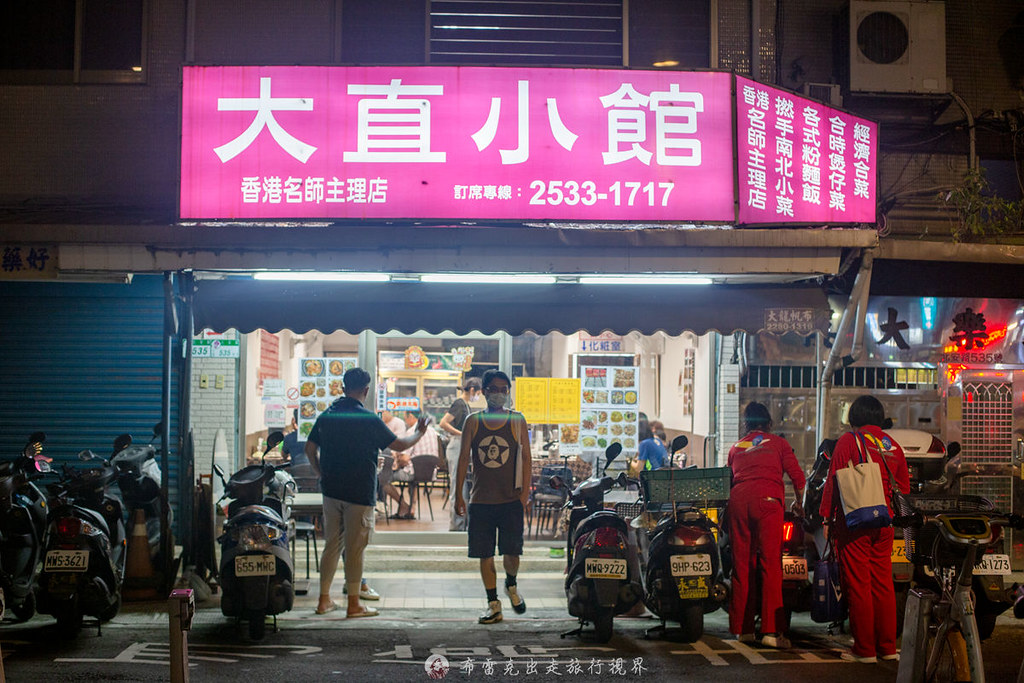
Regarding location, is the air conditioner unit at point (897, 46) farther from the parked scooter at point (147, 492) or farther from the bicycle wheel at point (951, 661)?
the parked scooter at point (147, 492)

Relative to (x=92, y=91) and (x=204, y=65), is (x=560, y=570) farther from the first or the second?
(x=92, y=91)

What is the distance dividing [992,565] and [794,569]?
5.05 ft

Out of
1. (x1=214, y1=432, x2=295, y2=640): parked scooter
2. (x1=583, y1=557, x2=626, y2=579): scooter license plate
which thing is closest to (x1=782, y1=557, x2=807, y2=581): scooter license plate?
(x1=583, y1=557, x2=626, y2=579): scooter license plate

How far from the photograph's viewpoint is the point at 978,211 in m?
10.6

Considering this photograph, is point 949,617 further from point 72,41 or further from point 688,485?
point 72,41

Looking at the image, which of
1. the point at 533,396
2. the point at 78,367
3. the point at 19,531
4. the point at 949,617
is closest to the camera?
the point at 949,617

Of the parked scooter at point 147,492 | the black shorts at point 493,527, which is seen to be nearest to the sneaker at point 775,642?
the black shorts at point 493,527

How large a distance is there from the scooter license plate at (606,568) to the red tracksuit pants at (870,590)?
178 cm

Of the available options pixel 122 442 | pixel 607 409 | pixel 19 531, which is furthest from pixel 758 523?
pixel 19 531

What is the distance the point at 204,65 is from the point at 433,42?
3.18 meters

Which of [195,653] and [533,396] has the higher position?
[533,396]

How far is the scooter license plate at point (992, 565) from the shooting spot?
23.4 feet

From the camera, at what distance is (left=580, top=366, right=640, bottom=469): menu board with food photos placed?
11758 mm

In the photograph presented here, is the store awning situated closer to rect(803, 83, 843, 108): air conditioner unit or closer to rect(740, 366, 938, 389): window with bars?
rect(740, 366, 938, 389): window with bars
